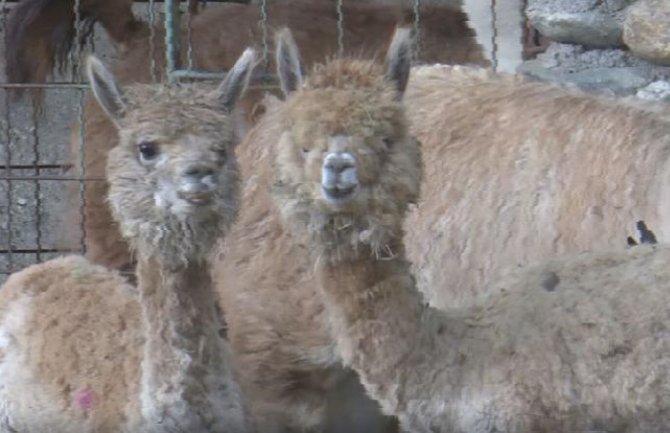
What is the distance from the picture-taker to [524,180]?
15.5ft

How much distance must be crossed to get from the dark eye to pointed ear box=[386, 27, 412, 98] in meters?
0.60

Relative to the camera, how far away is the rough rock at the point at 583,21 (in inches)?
203

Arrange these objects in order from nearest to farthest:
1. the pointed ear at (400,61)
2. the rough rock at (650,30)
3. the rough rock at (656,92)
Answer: the pointed ear at (400,61), the rough rock at (650,30), the rough rock at (656,92)

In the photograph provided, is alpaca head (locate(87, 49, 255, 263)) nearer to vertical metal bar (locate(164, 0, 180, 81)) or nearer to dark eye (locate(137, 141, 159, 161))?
dark eye (locate(137, 141, 159, 161))

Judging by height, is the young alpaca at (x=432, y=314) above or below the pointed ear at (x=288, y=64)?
below

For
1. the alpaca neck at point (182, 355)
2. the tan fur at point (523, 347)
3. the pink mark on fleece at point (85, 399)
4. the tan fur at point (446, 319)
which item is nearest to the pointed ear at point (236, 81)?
the tan fur at point (446, 319)

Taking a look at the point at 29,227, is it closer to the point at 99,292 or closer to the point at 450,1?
the point at 450,1

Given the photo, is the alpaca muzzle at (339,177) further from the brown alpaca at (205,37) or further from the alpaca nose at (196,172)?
the brown alpaca at (205,37)

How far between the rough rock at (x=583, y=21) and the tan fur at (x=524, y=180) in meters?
0.24

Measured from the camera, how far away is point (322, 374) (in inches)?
186

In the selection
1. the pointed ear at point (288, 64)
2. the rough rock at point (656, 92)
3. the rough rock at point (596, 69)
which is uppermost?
the pointed ear at point (288, 64)

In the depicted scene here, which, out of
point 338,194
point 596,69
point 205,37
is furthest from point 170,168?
point 205,37

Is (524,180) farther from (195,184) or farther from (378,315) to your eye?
(195,184)

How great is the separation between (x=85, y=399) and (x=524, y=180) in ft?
4.66
